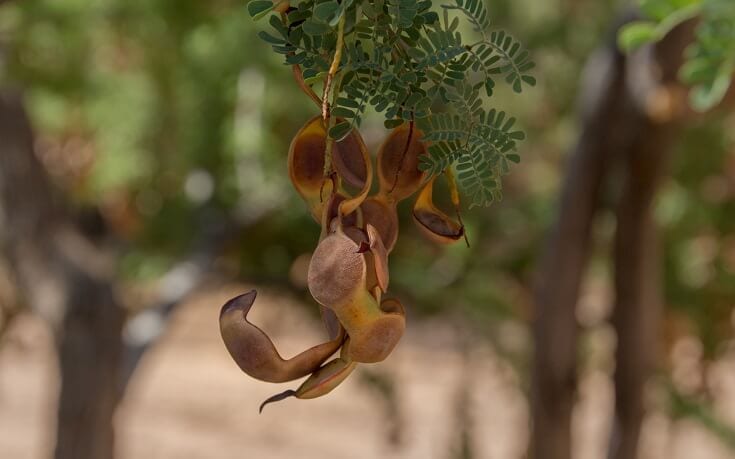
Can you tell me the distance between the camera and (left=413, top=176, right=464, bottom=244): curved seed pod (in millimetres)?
537

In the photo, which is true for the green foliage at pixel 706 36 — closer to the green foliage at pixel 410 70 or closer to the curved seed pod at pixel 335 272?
the green foliage at pixel 410 70

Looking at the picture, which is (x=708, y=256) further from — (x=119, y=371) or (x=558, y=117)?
(x=119, y=371)

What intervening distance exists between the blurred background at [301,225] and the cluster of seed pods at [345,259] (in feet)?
2.31

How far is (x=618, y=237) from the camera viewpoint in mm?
2156

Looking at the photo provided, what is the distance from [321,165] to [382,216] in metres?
0.04

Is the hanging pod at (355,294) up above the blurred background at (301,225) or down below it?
above

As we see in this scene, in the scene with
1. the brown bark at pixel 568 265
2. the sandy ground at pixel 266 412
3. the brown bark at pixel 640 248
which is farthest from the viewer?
the sandy ground at pixel 266 412

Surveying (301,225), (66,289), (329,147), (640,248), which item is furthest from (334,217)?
(301,225)

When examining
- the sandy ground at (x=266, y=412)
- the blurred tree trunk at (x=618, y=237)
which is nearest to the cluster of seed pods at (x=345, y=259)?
the blurred tree trunk at (x=618, y=237)

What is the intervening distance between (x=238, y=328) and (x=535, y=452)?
6.44 feet

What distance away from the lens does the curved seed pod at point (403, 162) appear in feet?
1.76

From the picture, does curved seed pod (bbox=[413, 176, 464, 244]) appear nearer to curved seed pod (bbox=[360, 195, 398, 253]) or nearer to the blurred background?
curved seed pod (bbox=[360, 195, 398, 253])

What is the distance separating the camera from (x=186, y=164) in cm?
323

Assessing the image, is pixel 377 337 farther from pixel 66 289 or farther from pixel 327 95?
pixel 66 289
